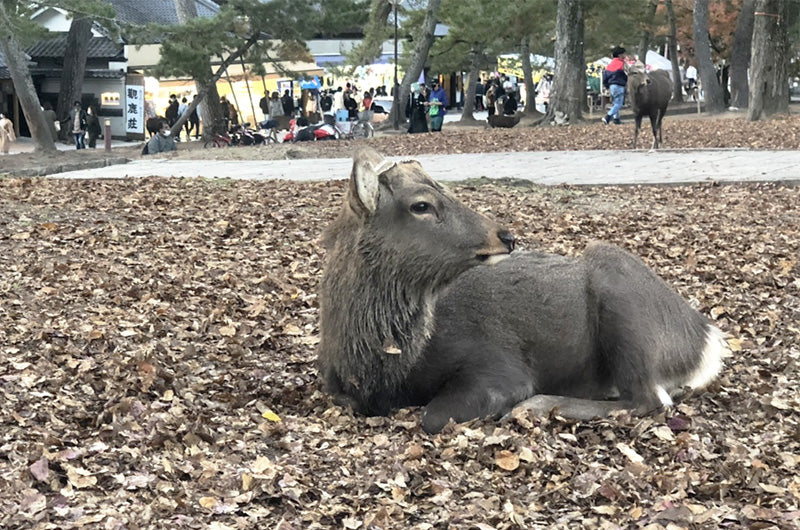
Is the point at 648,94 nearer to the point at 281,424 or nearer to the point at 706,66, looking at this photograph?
the point at 281,424

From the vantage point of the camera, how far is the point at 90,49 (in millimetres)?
44594

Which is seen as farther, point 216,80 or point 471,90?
point 471,90

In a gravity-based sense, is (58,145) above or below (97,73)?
below

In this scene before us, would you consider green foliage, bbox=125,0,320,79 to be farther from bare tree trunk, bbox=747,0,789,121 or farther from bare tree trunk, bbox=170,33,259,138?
bare tree trunk, bbox=747,0,789,121

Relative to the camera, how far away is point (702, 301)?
24.7 feet

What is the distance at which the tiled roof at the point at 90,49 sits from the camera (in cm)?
4378

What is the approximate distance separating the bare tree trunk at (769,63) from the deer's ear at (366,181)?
23.0m

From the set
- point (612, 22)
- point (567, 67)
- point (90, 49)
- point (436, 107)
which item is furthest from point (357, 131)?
point (90, 49)

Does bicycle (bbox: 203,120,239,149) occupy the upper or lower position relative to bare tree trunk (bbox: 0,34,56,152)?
lower

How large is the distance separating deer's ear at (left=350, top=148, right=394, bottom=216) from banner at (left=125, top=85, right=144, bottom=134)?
3864 centimetres

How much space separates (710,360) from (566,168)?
10.9 meters

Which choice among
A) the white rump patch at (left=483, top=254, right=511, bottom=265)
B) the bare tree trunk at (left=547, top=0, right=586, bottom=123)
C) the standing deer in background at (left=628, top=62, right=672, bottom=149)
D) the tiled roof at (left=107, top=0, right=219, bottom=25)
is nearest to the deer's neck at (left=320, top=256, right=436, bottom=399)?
the white rump patch at (left=483, top=254, right=511, bottom=265)

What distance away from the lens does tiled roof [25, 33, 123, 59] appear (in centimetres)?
4378

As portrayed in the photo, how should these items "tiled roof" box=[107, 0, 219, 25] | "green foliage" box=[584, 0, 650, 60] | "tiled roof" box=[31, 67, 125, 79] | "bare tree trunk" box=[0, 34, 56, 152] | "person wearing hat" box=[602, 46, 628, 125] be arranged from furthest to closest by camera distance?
1. "tiled roof" box=[107, 0, 219, 25]
2. "tiled roof" box=[31, 67, 125, 79]
3. "green foliage" box=[584, 0, 650, 60]
4. "bare tree trunk" box=[0, 34, 56, 152]
5. "person wearing hat" box=[602, 46, 628, 125]
